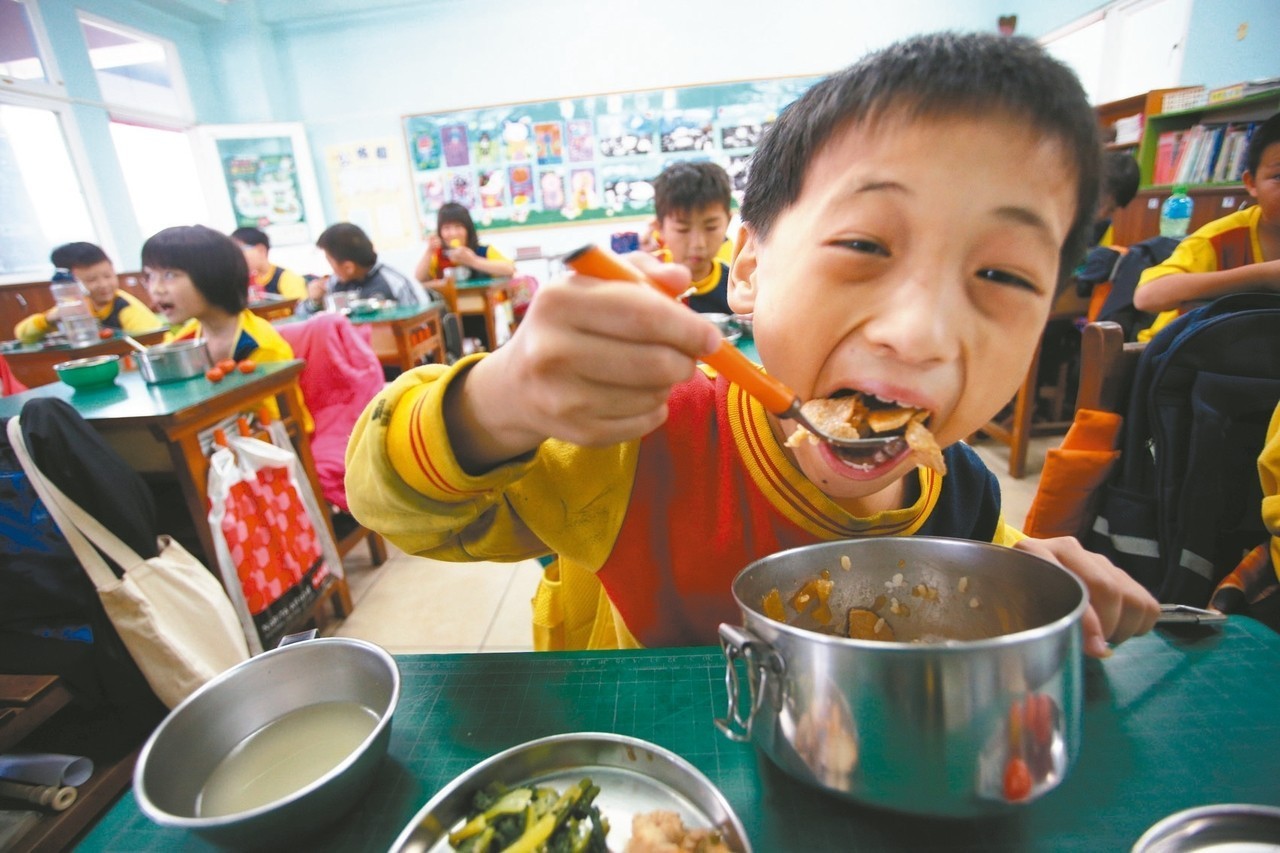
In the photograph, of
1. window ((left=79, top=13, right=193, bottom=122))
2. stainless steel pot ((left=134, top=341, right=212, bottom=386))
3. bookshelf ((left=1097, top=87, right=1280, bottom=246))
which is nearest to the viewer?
stainless steel pot ((left=134, top=341, right=212, bottom=386))

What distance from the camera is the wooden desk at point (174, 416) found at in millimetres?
1567

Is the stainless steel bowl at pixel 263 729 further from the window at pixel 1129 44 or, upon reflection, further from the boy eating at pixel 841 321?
the window at pixel 1129 44

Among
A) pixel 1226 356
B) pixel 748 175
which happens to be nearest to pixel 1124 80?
pixel 1226 356

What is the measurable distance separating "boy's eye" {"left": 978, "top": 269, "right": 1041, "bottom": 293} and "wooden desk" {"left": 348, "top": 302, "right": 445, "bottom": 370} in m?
2.86

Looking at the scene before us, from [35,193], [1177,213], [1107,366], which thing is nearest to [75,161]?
[35,193]

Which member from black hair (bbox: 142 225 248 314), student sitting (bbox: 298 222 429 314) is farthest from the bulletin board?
black hair (bbox: 142 225 248 314)

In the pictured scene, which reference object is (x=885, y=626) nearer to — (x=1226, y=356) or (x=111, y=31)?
(x=1226, y=356)

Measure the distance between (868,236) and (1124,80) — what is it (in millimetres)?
6604

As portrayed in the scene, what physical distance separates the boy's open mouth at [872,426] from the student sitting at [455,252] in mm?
5040

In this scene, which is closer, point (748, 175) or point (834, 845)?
point (834, 845)

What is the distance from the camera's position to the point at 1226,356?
1.21 meters

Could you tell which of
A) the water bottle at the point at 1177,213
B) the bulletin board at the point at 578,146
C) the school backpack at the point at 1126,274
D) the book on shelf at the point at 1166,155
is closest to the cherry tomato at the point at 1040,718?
the school backpack at the point at 1126,274

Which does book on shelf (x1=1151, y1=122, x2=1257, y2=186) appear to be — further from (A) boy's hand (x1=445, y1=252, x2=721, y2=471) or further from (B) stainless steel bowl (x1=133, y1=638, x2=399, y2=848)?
(B) stainless steel bowl (x1=133, y1=638, x2=399, y2=848)

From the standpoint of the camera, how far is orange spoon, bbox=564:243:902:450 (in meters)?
0.46
